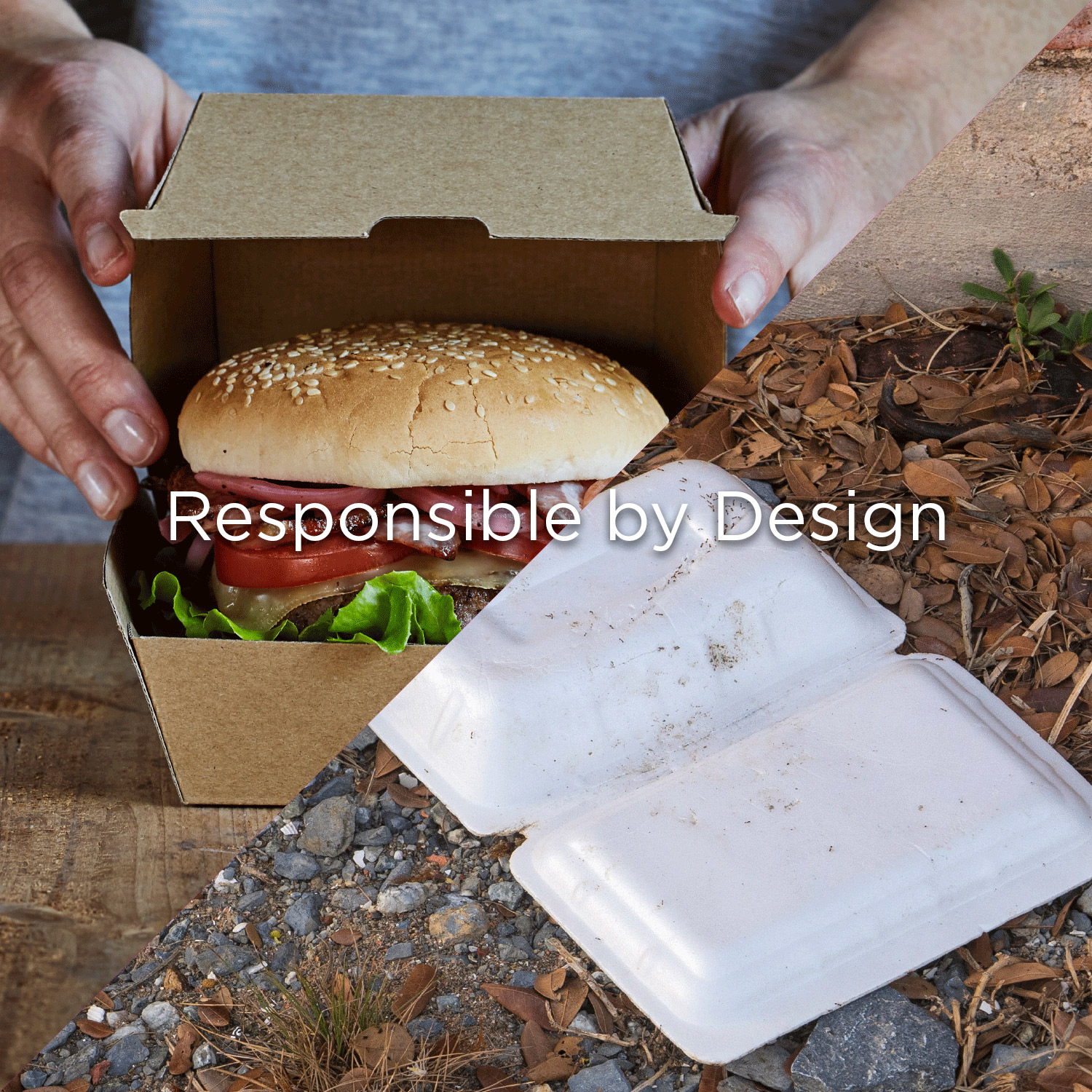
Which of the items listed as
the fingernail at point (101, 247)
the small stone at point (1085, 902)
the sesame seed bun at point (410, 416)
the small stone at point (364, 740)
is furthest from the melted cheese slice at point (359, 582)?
the small stone at point (1085, 902)

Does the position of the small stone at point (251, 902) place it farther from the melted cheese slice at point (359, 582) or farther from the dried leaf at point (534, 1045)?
the melted cheese slice at point (359, 582)

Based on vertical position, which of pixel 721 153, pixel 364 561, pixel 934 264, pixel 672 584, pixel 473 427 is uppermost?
pixel 934 264

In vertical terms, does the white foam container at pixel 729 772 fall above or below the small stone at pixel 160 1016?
above

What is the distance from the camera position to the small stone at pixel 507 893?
0.40m

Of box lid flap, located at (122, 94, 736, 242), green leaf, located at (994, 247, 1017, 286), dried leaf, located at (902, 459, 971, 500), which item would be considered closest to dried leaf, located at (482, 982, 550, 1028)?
dried leaf, located at (902, 459, 971, 500)

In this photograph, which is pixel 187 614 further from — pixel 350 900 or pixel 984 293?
pixel 984 293

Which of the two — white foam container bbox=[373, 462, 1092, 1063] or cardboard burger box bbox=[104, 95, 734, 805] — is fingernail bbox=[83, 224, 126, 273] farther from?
white foam container bbox=[373, 462, 1092, 1063]

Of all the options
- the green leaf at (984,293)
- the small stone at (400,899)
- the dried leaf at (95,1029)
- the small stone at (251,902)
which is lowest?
the dried leaf at (95,1029)

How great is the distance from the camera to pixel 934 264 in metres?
0.46

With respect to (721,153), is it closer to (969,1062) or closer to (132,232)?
(132,232)

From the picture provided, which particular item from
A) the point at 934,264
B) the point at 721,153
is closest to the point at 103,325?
the point at 721,153

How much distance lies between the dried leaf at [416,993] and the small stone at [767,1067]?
0.12 meters

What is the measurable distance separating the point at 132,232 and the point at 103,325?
0.47 meters

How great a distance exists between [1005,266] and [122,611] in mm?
1005
